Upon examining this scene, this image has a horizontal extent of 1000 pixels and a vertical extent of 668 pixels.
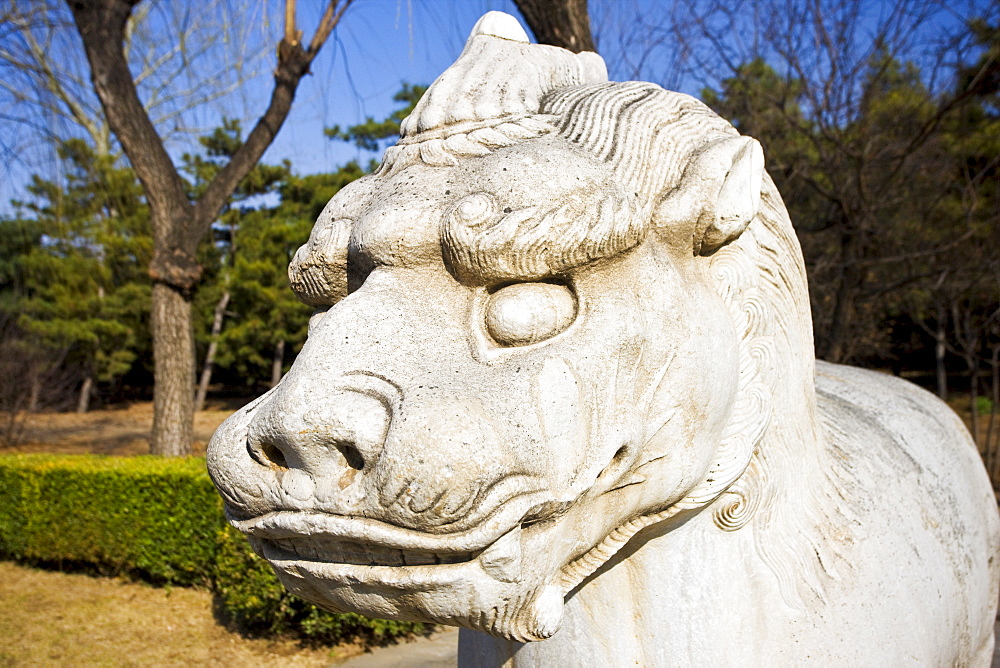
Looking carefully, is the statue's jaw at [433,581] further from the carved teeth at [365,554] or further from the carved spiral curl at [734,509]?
the carved spiral curl at [734,509]

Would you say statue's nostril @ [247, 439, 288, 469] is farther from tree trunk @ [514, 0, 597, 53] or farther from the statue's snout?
tree trunk @ [514, 0, 597, 53]

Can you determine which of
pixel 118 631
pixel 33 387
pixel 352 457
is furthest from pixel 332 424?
pixel 33 387

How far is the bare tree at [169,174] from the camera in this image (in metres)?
6.11

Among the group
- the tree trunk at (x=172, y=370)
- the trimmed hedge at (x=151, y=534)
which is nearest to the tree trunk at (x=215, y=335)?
the trimmed hedge at (x=151, y=534)

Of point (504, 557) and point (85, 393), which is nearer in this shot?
point (504, 557)

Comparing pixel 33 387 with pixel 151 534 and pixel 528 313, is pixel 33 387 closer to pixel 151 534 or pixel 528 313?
pixel 151 534

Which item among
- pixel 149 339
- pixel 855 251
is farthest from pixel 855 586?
pixel 149 339

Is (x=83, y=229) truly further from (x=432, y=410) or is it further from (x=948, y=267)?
(x=432, y=410)

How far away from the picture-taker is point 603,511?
1.04 m

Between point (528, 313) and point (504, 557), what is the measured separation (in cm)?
31

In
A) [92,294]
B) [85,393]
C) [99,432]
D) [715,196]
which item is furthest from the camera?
[85,393]

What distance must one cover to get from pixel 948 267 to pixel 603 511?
A: 6.02m

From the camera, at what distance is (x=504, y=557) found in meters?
0.91

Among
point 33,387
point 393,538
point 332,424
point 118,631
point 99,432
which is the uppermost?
point 332,424
